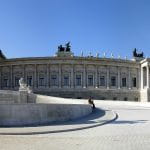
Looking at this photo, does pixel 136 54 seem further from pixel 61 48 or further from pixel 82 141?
pixel 82 141

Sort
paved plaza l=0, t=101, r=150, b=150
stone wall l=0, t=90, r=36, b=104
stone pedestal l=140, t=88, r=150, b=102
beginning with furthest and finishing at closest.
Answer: stone pedestal l=140, t=88, r=150, b=102 < stone wall l=0, t=90, r=36, b=104 < paved plaza l=0, t=101, r=150, b=150

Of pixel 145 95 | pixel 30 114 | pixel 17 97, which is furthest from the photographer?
pixel 145 95

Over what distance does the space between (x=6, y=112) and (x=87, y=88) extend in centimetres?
5828

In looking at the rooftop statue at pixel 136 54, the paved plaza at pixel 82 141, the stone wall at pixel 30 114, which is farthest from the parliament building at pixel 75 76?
the paved plaza at pixel 82 141

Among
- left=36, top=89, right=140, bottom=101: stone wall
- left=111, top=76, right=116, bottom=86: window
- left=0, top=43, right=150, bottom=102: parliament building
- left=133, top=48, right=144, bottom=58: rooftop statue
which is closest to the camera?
left=36, top=89, right=140, bottom=101: stone wall

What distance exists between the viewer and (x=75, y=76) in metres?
77.6

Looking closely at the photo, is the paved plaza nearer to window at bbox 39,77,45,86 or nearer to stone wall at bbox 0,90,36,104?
stone wall at bbox 0,90,36,104

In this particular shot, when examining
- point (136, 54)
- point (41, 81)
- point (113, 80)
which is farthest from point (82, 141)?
point (136, 54)

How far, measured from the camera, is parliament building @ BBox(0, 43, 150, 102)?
250 feet

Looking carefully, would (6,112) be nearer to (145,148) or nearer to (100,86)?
(145,148)

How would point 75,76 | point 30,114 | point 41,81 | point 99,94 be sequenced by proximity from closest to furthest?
1. point 30,114
2. point 99,94
3. point 41,81
4. point 75,76

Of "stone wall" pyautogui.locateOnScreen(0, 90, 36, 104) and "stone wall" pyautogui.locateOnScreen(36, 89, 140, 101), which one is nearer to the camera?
"stone wall" pyautogui.locateOnScreen(0, 90, 36, 104)

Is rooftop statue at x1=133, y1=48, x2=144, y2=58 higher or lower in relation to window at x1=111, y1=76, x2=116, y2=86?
higher

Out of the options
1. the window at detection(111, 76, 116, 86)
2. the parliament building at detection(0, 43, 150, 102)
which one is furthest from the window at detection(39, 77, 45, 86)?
the window at detection(111, 76, 116, 86)
